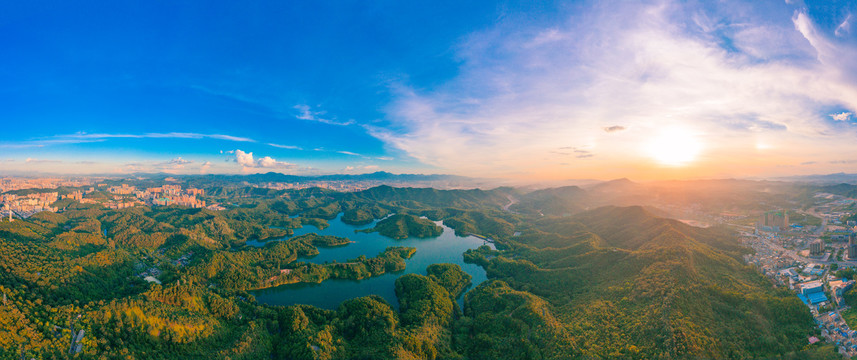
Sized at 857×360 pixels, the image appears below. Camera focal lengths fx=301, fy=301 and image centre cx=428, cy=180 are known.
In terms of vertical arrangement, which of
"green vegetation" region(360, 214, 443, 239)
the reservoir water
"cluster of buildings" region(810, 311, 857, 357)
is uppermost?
"cluster of buildings" region(810, 311, 857, 357)

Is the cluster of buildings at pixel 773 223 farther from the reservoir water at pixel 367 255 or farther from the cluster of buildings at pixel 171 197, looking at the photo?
the cluster of buildings at pixel 171 197

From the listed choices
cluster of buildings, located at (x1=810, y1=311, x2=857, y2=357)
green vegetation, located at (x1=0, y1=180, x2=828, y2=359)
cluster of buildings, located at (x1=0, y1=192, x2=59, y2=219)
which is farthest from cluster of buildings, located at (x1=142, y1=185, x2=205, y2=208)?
cluster of buildings, located at (x1=810, y1=311, x2=857, y2=357)

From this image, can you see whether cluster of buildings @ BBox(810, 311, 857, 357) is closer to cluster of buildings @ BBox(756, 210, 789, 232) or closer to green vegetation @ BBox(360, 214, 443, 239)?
cluster of buildings @ BBox(756, 210, 789, 232)

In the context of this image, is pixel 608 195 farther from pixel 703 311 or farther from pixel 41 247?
pixel 41 247

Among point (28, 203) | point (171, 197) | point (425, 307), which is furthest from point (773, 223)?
point (28, 203)

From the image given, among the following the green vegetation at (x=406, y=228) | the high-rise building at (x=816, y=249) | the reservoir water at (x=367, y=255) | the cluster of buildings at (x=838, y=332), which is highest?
the high-rise building at (x=816, y=249)

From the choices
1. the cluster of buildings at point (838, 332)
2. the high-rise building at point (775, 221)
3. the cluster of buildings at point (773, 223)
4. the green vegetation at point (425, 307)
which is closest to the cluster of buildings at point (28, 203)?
the green vegetation at point (425, 307)

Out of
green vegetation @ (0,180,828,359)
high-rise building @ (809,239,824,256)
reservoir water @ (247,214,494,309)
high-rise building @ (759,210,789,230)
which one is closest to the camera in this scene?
green vegetation @ (0,180,828,359)
